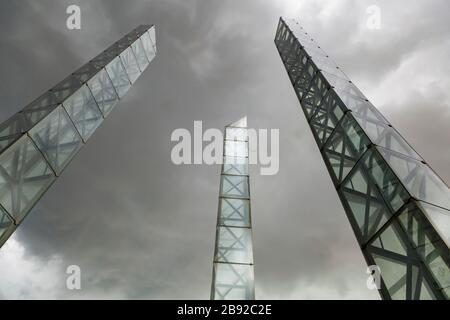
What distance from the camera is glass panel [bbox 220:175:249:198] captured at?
18.3 m

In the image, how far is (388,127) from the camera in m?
6.52

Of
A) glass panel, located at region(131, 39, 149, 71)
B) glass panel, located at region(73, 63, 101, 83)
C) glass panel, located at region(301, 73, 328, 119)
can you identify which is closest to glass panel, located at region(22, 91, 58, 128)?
glass panel, located at region(73, 63, 101, 83)

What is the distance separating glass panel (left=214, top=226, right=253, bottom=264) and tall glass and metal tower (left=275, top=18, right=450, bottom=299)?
8.69 metres

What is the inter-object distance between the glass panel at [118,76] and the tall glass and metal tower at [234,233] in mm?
8417

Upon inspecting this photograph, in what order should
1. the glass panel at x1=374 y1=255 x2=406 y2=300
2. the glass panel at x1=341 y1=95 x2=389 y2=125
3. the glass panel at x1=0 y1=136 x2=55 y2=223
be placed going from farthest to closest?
the glass panel at x1=341 y1=95 x2=389 y2=125 < the glass panel at x1=0 y1=136 x2=55 y2=223 < the glass panel at x1=374 y1=255 x2=406 y2=300

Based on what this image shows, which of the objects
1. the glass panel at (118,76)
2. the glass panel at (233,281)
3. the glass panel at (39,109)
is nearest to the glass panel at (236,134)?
the glass panel at (118,76)

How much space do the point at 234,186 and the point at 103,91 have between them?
10417 millimetres

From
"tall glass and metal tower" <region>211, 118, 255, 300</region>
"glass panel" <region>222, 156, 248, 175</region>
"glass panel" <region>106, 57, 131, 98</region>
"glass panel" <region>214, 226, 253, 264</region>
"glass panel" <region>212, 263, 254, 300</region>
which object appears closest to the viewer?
"glass panel" <region>106, 57, 131, 98</region>

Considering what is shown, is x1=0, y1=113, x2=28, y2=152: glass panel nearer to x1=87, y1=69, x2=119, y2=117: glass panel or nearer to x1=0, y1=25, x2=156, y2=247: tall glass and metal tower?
x1=0, y1=25, x2=156, y2=247: tall glass and metal tower

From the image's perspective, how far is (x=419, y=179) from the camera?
199 inches

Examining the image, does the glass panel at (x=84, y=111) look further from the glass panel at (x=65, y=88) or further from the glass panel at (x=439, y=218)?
the glass panel at (x=439, y=218)

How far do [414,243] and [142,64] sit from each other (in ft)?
50.3

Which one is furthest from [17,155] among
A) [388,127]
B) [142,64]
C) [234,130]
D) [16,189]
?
[234,130]
